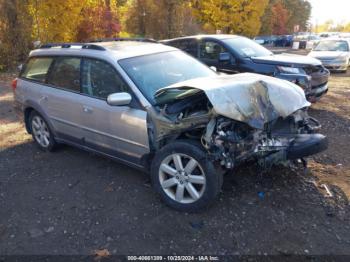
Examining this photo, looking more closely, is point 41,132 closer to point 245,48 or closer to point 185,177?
point 185,177

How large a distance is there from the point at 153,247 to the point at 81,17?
48.9ft

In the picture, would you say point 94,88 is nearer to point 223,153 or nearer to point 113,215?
point 113,215

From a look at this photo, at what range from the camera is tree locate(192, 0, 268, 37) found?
23.4m

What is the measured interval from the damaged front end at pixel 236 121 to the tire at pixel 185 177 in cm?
13

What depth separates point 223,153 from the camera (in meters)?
3.29

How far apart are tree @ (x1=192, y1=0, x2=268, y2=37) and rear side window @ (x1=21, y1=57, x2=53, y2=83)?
19.9 m

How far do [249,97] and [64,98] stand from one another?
2.55 metres

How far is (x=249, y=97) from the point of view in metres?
3.45

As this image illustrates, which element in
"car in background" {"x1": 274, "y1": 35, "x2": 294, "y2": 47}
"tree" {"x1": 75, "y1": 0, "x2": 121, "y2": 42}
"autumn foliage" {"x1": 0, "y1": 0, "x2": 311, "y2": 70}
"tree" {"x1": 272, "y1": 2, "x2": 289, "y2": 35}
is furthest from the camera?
"tree" {"x1": 272, "y1": 2, "x2": 289, "y2": 35}

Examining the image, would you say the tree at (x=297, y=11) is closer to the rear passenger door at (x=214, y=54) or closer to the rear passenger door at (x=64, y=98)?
the rear passenger door at (x=214, y=54)

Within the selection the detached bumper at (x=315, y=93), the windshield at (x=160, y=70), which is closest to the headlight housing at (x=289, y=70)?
the detached bumper at (x=315, y=93)

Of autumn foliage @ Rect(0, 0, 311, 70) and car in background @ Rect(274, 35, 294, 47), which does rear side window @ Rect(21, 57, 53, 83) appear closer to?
autumn foliage @ Rect(0, 0, 311, 70)

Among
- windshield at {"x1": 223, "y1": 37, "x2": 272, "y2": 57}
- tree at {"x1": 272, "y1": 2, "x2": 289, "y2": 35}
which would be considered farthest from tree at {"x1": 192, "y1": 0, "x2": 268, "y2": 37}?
tree at {"x1": 272, "y1": 2, "x2": 289, "y2": 35}

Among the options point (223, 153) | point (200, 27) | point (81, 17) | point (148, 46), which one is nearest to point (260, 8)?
point (200, 27)
